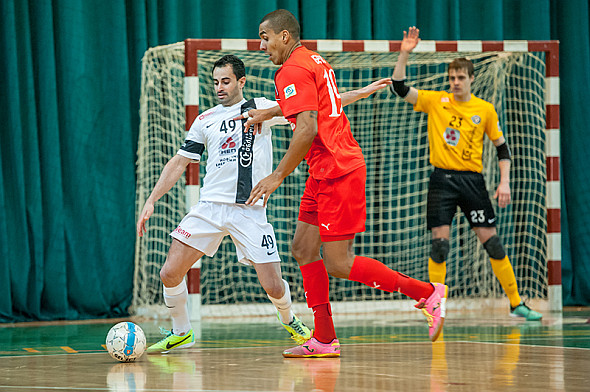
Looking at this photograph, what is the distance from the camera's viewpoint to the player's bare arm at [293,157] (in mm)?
3561

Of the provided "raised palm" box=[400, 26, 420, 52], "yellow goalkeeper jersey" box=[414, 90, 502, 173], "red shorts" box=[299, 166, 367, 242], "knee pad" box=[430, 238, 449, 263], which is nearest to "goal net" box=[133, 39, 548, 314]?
"yellow goalkeeper jersey" box=[414, 90, 502, 173]

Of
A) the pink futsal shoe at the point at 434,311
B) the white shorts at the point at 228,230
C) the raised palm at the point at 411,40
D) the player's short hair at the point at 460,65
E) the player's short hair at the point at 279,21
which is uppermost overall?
the raised palm at the point at 411,40

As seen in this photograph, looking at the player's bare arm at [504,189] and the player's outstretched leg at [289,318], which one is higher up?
the player's bare arm at [504,189]

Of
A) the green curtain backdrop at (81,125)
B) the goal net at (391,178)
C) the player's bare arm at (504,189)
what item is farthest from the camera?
the goal net at (391,178)

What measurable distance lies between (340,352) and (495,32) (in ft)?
16.1

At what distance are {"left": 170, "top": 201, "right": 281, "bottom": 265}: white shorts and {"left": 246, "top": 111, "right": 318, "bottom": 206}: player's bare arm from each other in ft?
2.62

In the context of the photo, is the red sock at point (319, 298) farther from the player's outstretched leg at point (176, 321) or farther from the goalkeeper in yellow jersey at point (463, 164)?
the goalkeeper in yellow jersey at point (463, 164)

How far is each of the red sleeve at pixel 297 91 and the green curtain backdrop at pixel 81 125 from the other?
385 cm

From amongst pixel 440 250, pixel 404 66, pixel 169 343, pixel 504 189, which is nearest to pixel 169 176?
pixel 169 343

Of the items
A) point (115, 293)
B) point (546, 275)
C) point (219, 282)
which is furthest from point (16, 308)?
point (546, 275)

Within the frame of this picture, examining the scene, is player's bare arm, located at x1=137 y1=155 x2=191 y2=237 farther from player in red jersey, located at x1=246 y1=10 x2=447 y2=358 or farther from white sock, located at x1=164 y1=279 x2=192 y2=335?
player in red jersey, located at x1=246 y1=10 x2=447 y2=358

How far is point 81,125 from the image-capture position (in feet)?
23.6

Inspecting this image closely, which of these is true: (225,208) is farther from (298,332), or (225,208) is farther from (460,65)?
(460,65)

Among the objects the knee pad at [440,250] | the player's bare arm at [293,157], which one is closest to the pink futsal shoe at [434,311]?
the player's bare arm at [293,157]
